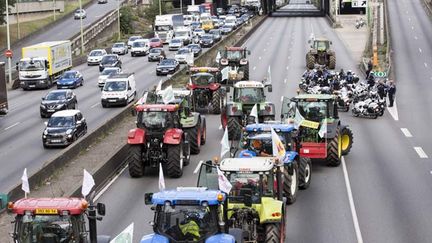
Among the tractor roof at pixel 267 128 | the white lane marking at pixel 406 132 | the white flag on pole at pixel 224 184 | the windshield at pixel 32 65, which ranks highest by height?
the white flag on pole at pixel 224 184

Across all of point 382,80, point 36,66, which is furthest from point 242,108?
point 36,66

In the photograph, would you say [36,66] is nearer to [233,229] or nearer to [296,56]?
[296,56]

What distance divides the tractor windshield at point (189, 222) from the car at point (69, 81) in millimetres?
47299

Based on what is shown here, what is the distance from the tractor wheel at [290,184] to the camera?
939 inches

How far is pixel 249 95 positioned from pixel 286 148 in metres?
12.0

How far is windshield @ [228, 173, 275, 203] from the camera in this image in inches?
736

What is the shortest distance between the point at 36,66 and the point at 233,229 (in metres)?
48.9

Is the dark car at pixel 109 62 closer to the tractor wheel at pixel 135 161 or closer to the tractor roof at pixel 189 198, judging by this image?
the tractor wheel at pixel 135 161

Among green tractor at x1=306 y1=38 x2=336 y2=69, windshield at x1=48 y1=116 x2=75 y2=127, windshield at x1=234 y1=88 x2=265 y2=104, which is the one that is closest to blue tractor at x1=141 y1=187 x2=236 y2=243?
windshield at x1=234 y1=88 x2=265 y2=104

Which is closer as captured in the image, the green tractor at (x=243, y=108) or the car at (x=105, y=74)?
the green tractor at (x=243, y=108)

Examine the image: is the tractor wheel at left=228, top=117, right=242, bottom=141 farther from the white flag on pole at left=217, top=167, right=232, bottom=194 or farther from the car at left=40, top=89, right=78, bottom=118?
the white flag on pole at left=217, top=167, right=232, bottom=194

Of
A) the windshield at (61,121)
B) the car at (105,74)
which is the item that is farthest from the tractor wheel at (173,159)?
the car at (105,74)

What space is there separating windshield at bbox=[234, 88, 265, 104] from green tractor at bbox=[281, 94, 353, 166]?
4.62m

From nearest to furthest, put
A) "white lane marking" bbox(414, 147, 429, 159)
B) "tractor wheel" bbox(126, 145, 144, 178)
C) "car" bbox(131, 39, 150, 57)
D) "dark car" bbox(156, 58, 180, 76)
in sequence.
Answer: "tractor wheel" bbox(126, 145, 144, 178), "white lane marking" bbox(414, 147, 429, 159), "dark car" bbox(156, 58, 180, 76), "car" bbox(131, 39, 150, 57)
